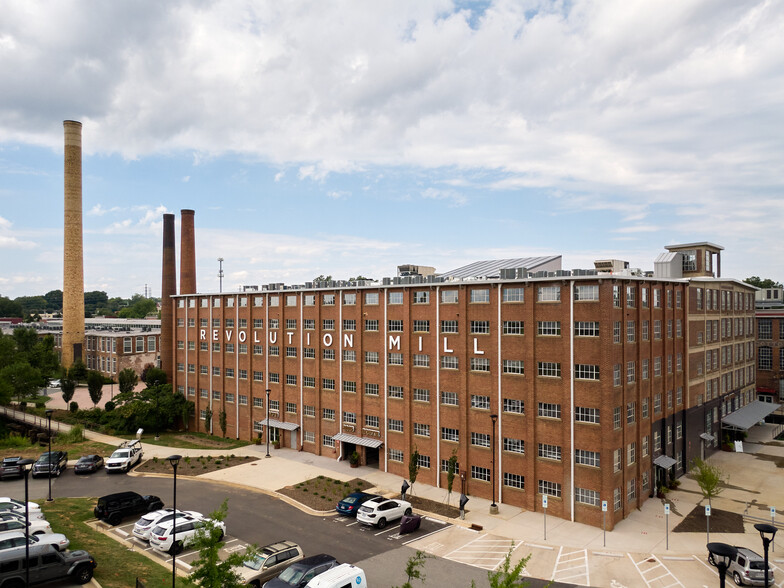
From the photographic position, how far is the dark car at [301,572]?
23.6 meters

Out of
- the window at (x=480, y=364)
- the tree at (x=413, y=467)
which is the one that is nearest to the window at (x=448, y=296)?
the window at (x=480, y=364)

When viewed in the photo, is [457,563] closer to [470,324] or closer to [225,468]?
[470,324]

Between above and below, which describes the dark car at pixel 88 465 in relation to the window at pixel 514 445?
below

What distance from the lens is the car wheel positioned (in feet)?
79.7

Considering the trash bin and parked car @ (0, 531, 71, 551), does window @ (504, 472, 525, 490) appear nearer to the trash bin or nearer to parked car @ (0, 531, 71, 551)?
the trash bin

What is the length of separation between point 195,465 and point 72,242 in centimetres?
5911

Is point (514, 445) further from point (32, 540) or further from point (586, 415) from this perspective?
point (32, 540)

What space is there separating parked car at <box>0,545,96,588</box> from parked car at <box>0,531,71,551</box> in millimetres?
700

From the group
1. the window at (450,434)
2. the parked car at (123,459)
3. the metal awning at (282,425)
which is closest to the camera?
the window at (450,434)

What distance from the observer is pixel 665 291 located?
42844 millimetres

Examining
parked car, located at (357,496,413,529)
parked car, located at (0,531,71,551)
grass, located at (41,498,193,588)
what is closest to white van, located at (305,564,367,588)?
grass, located at (41,498,193,588)

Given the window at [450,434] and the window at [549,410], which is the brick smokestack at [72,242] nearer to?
the window at [450,434]

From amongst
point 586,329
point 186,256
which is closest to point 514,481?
point 586,329

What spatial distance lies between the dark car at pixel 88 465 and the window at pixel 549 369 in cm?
3894
